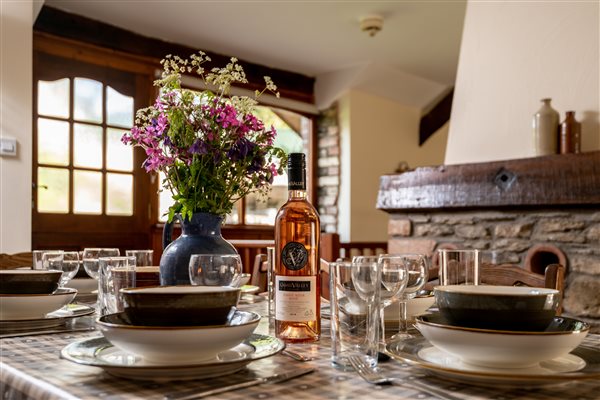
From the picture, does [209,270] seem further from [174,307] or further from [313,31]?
[313,31]

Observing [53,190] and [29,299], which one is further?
[53,190]

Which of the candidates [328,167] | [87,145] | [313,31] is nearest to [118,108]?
[87,145]

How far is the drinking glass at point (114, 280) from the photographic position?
3.26 ft

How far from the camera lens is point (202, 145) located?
1197 millimetres

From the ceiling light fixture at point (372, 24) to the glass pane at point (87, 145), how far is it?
186 centimetres

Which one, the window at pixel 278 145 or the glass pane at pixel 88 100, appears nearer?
the glass pane at pixel 88 100

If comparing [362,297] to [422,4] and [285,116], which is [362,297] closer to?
[422,4]

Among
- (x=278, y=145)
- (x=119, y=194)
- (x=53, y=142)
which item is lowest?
(x=119, y=194)

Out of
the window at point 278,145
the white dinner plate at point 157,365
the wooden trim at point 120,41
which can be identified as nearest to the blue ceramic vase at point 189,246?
the white dinner plate at point 157,365

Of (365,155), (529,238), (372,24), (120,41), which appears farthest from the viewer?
(365,155)

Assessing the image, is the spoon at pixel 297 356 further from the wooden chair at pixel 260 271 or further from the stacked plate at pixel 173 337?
the wooden chair at pixel 260 271

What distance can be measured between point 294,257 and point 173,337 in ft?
1.11

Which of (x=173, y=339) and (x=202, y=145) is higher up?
(x=202, y=145)

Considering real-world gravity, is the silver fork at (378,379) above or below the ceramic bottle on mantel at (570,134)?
below
